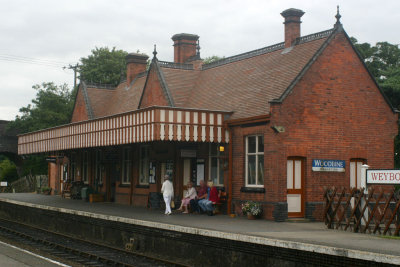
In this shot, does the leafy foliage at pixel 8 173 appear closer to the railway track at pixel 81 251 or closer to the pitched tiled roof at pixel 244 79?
the pitched tiled roof at pixel 244 79

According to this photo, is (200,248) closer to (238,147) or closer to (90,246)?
(90,246)

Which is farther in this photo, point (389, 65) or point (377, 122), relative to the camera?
point (389, 65)

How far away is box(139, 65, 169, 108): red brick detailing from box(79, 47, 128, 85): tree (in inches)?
910

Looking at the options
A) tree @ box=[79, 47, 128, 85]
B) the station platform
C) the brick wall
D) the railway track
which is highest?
tree @ box=[79, 47, 128, 85]

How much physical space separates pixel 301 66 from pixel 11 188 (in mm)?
36097

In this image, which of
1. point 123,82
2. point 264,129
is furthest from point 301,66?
point 123,82

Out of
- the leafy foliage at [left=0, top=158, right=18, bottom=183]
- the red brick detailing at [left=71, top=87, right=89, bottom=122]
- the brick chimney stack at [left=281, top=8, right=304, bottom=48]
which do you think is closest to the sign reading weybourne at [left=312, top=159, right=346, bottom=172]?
the brick chimney stack at [left=281, top=8, right=304, bottom=48]

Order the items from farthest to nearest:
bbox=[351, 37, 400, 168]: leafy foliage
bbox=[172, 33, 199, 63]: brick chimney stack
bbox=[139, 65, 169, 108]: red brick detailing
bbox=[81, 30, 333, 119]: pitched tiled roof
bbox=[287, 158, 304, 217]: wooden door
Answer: bbox=[351, 37, 400, 168]: leafy foliage, bbox=[172, 33, 199, 63]: brick chimney stack, bbox=[139, 65, 169, 108]: red brick detailing, bbox=[81, 30, 333, 119]: pitched tiled roof, bbox=[287, 158, 304, 217]: wooden door

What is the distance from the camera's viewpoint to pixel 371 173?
15.0 metres

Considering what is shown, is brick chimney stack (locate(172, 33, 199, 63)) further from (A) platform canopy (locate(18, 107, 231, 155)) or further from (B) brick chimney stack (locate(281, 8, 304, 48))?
(B) brick chimney stack (locate(281, 8, 304, 48))

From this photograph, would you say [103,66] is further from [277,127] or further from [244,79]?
[277,127]

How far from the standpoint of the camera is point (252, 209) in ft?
60.0

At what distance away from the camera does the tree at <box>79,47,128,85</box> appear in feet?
161

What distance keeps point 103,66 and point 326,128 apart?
109 ft
